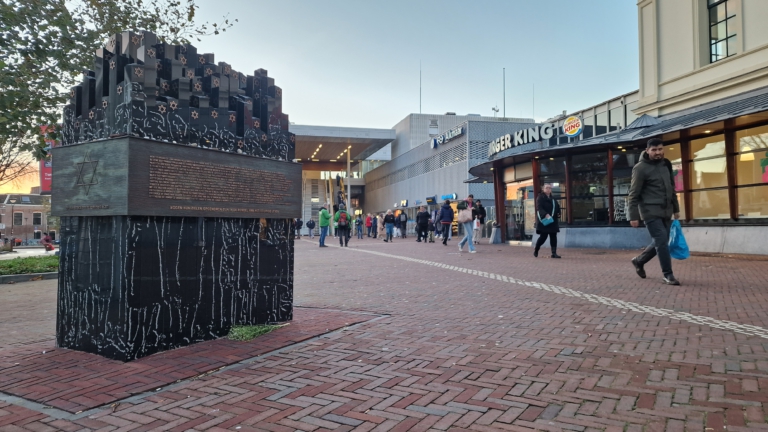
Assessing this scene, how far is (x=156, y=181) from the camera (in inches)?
155

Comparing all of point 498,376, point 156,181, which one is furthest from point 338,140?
point 498,376

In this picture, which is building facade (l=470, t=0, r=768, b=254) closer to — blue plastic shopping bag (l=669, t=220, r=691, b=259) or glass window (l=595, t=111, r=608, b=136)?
blue plastic shopping bag (l=669, t=220, r=691, b=259)

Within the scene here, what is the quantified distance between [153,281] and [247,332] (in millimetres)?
962

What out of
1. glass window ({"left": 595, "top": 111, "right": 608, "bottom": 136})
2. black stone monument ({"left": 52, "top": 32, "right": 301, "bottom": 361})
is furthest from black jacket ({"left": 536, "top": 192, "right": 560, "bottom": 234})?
glass window ({"left": 595, "top": 111, "right": 608, "bottom": 136})

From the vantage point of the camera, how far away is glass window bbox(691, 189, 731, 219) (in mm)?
13098

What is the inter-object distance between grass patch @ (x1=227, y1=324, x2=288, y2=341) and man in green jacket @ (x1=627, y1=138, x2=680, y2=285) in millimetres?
5283

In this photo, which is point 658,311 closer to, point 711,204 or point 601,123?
point 711,204

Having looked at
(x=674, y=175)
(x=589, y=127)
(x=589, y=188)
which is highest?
(x=589, y=127)

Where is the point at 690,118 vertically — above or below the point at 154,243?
above

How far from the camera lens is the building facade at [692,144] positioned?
40.4 feet

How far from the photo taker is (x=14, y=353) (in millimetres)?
4219

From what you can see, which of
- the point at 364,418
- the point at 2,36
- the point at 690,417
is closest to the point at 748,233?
the point at 690,417

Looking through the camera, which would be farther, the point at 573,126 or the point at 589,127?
the point at 589,127

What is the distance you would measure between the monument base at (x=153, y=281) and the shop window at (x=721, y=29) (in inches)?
598
